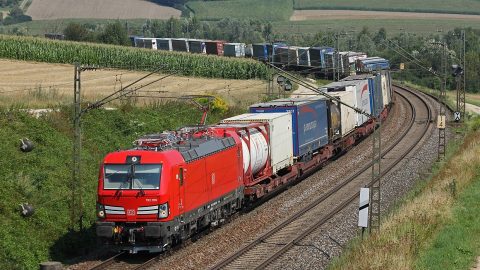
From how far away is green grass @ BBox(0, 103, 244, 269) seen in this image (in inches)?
1079

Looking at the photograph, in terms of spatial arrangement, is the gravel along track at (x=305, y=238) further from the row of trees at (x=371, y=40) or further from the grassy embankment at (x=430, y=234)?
the row of trees at (x=371, y=40)

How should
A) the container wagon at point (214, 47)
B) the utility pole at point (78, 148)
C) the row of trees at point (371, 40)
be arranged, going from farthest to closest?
the row of trees at point (371, 40), the container wagon at point (214, 47), the utility pole at point (78, 148)

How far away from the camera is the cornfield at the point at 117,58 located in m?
69.6

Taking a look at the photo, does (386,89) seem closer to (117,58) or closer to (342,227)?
(117,58)

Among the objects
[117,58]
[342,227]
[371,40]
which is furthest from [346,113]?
[371,40]

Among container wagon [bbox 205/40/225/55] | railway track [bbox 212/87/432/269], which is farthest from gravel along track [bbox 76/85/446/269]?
container wagon [bbox 205/40/225/55]

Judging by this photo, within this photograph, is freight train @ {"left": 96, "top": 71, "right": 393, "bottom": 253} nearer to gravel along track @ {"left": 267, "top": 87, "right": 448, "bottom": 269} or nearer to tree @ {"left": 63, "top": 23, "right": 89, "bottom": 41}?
gravel along track @ {"left": 267, "top": 87, "right": 448, "bottom": 269}

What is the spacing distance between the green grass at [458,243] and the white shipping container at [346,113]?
17.0 metres

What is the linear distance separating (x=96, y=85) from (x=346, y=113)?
867 inches

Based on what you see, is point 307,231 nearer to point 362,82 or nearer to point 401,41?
point 362,82

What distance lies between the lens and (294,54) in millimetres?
96250

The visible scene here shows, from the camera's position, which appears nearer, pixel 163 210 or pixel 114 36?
pixel 163 210

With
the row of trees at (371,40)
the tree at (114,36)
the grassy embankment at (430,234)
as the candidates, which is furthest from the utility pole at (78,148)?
the tree at (114,36)

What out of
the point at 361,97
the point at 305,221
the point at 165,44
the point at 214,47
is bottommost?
the point at 305,221
